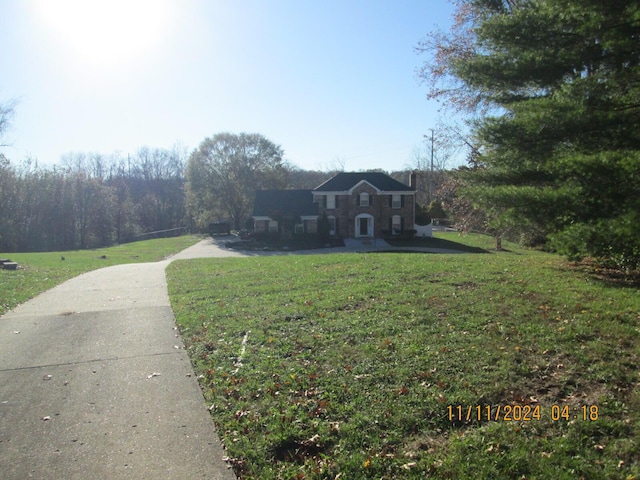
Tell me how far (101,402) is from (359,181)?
37.8 m

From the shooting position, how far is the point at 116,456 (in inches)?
152

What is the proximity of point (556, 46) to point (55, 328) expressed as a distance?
33.6ft

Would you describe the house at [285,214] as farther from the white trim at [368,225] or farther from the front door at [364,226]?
the front door at [364,226]

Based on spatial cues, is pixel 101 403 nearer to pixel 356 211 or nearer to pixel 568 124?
pixel 568 124

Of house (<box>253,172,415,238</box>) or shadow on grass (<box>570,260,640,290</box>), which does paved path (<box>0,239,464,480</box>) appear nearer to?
shadow on grass (<box>570,260,640,290</box>)

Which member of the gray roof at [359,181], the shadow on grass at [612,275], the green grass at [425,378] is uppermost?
the gray roof at [359,181]

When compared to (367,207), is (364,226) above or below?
below

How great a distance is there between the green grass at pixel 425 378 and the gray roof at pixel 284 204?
112 feet

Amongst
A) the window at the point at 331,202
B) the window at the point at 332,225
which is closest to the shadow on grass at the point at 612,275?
the window at the point at 332,225

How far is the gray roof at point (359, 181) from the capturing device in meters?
41.8

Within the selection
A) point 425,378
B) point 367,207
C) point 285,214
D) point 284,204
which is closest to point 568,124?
→ point 425,378

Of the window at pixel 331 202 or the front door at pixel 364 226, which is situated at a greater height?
the window at pixel 331 202

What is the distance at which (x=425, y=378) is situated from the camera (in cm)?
489

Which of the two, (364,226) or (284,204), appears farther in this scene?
(284,204)
